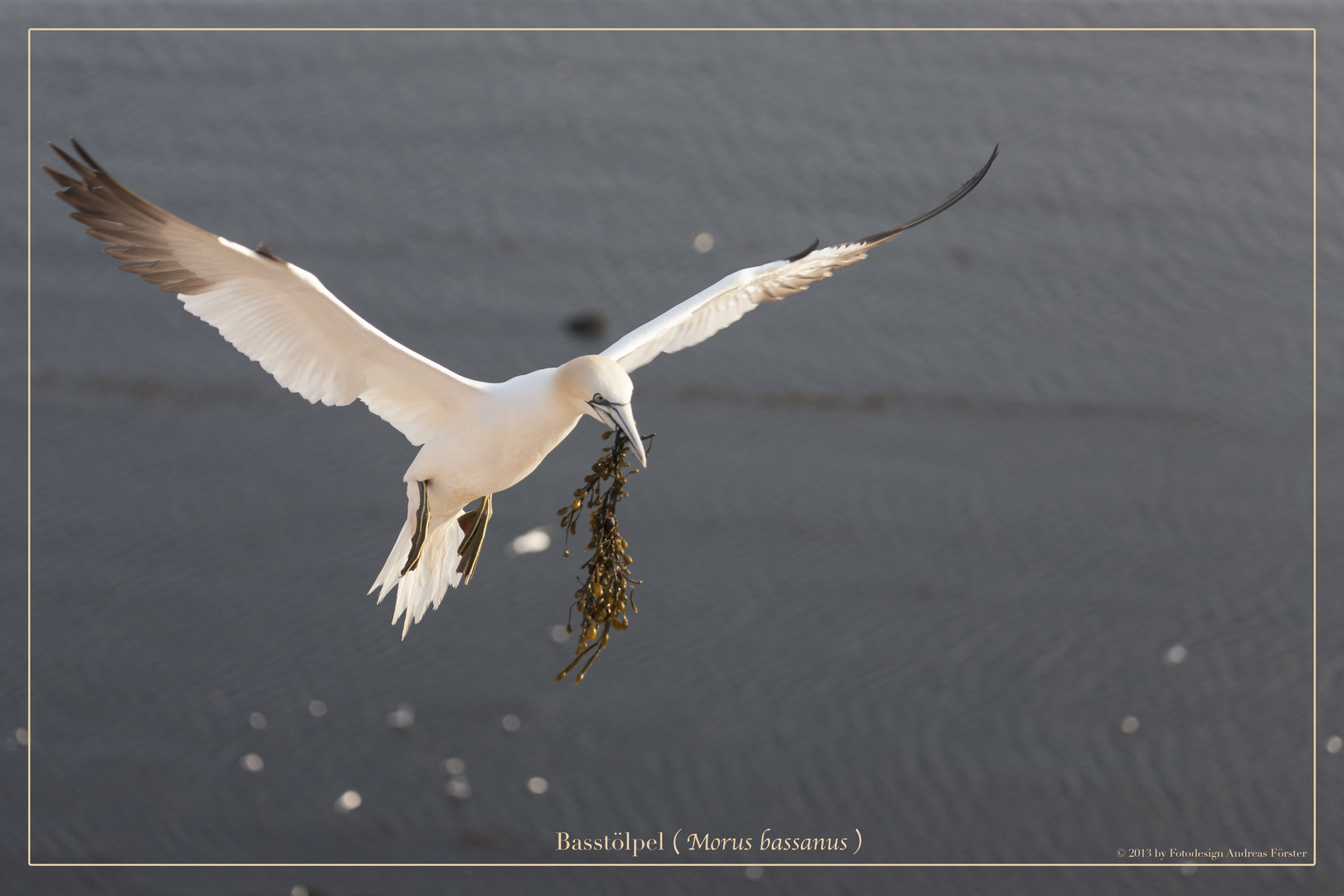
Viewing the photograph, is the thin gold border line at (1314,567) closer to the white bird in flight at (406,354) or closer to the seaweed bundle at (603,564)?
the white bird in flight at (406,354)

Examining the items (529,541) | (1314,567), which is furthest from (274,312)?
(1314,567)

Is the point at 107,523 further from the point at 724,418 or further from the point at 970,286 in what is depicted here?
the point at 970,286

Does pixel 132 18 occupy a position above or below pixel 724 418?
above

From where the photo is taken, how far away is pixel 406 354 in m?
0.60

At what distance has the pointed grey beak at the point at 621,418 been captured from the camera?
1.81ft

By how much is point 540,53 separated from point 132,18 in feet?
1.21

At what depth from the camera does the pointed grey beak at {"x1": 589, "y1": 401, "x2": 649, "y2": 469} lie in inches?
21.7

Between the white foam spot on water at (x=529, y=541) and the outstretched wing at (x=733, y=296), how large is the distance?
0.28 metres

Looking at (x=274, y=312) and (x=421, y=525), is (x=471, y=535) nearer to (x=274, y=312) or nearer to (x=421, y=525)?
(x=421, y=525)

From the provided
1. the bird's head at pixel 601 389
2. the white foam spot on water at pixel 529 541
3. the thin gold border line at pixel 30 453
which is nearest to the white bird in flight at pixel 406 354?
the bird's head at pixel 601 389

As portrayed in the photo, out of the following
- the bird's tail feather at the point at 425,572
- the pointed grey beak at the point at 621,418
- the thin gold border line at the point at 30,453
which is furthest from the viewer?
the thin gold border line at the point at 30,453

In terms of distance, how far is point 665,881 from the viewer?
91 centimetres

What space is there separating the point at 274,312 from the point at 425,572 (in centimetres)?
23

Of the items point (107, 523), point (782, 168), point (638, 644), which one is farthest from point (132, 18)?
point (638, 644)
